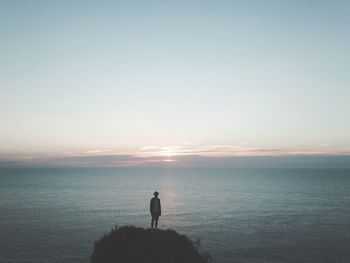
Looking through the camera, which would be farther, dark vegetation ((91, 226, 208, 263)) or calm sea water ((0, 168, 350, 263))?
calm sea water ((0, 168, 350, 263))

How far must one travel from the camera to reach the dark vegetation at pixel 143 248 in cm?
1666

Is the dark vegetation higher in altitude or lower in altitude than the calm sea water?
higher

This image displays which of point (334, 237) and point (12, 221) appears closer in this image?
point (334, 237)

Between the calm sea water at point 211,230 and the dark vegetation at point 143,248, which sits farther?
the calm sea water at point 211,230

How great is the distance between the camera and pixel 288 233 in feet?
159

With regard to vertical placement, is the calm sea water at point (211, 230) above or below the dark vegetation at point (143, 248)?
below

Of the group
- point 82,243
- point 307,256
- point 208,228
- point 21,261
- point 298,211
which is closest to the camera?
point 21,261

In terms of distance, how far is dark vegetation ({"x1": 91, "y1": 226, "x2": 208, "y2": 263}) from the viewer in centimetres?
1666

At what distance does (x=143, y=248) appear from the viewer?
16.9 m

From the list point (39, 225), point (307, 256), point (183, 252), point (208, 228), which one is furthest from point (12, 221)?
point (183, 252)

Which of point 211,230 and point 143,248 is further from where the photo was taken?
point 211,230

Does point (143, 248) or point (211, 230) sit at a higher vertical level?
point (143, 248)

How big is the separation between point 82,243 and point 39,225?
14.7m

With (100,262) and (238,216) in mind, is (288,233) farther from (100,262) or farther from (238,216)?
(100,262)
